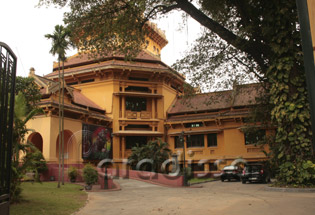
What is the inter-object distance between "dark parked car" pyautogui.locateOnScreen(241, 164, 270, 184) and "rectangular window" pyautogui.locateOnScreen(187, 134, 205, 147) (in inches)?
336

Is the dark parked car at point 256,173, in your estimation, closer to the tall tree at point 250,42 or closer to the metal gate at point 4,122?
the tall tree at point 250,42

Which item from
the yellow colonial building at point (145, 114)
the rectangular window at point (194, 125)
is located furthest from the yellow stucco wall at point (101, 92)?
the rectangular window at point (194, 125)

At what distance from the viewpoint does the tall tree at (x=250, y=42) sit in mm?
12789

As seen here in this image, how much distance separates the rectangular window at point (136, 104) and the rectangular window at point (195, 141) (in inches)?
226

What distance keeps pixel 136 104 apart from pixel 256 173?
14371 millimetres

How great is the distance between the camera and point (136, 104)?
1227 inches

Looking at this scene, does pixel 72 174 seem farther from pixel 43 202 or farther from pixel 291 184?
pixel 291 184

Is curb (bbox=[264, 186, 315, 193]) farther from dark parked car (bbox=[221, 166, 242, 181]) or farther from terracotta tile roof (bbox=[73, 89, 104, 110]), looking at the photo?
terracotta tile roof (bbox=[73, 89, 104, 110])

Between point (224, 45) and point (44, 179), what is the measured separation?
15.8 metres

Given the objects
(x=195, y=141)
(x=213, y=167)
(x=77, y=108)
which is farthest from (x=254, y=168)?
(x=77, y=108)

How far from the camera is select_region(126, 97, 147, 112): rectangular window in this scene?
30.8 meters

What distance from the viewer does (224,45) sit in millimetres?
17016

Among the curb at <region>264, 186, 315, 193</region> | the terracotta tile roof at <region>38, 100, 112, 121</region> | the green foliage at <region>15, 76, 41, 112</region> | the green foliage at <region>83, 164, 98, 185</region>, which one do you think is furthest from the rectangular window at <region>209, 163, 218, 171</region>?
the green foliage at <region>15, 76, 41, 112</region>

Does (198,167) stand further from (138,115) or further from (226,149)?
(138,115)
